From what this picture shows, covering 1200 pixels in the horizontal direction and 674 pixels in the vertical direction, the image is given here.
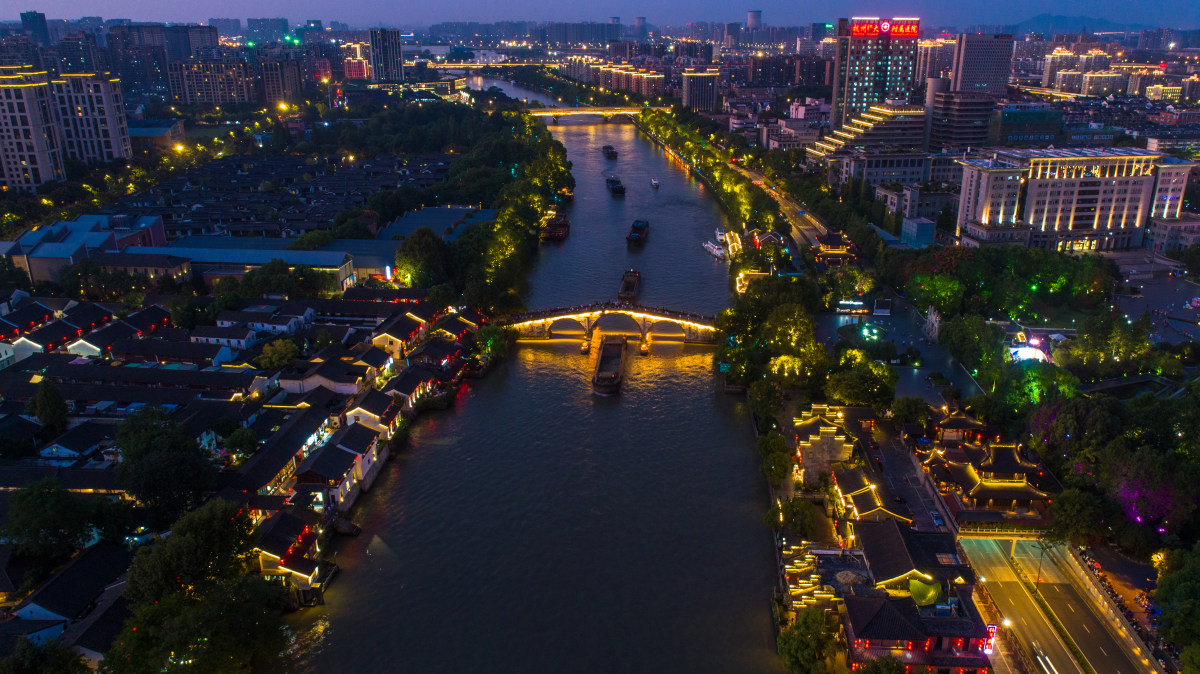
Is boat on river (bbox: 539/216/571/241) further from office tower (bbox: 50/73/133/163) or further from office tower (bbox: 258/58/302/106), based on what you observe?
office tower (bbox: 258/58/302/106)

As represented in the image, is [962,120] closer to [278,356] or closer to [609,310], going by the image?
[609,310]

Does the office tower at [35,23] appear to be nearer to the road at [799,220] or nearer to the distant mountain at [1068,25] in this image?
the road at [799,220]

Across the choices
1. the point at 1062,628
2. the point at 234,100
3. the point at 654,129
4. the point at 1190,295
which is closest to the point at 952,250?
the point at 1190,295

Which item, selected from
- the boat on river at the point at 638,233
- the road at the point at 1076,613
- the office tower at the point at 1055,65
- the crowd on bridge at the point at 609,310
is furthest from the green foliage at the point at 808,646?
the office tower at the point at 1055,65

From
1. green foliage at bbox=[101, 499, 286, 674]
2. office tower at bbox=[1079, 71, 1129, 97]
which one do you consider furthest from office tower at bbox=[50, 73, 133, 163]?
office tower at bbox=[1079, 71, 1129, 97]

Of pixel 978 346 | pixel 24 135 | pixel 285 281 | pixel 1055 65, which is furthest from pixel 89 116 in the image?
pixel 1055 65

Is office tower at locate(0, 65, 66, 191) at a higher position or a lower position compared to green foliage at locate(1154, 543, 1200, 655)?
higher
